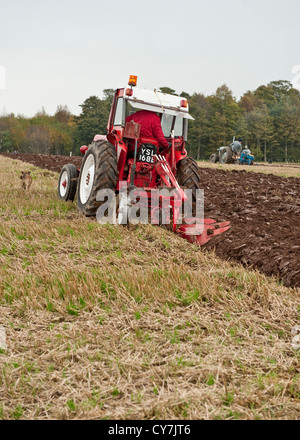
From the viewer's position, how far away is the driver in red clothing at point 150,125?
6351mm

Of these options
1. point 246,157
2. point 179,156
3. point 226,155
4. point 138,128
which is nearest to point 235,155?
point 226,155

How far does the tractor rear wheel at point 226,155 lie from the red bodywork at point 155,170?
1889 cm

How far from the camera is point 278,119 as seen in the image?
6269 cm

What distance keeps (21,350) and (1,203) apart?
536 cm

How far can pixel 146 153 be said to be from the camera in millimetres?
6316

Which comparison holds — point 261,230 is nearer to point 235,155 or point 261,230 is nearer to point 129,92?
point 129,92

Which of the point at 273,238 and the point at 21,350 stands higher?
the point at 273,238

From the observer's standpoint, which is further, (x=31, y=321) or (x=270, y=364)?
(x=31, y=321)

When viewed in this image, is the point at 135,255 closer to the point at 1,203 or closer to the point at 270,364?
the point at 270,364

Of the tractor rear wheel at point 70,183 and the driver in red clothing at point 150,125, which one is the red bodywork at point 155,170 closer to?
the driver in red clothing at point 150,125
